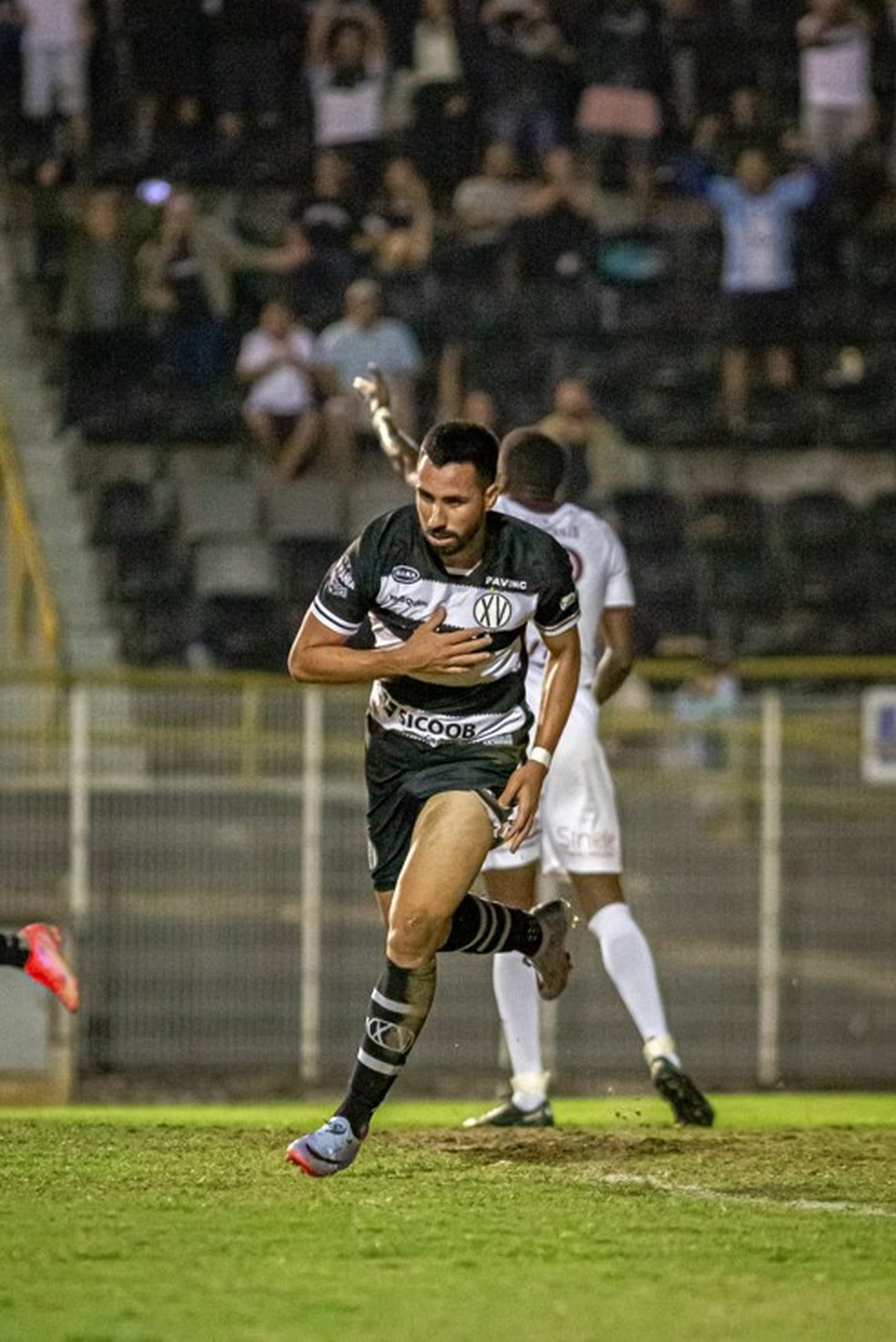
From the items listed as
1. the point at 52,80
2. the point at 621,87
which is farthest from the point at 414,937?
the point at 621,87

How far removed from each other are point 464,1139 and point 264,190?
518 inches

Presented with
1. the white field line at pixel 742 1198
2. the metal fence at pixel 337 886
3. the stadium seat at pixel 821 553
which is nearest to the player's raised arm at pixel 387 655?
the white field line at pixel 742 1198

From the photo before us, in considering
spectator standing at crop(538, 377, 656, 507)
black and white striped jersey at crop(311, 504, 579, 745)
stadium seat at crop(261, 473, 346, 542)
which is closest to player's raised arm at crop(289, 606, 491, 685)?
black and white striped jersey at crop(311, 504, 579, 745)

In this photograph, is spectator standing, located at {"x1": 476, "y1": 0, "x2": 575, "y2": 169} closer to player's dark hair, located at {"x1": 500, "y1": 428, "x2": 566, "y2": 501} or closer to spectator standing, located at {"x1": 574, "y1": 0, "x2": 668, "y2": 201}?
spectator standing, located at {"x1": 574, "y1": 0, "x2": 668, "y2": 201}

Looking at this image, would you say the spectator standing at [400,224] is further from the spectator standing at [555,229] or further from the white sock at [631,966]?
the white sock at [631,966]

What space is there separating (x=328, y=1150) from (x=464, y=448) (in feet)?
6.48

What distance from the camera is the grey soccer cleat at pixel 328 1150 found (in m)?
7.23

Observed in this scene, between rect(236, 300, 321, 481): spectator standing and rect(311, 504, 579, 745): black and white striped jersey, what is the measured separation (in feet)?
36.5

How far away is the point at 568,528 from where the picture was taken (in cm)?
961

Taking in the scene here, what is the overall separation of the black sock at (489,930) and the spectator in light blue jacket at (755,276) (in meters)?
12.5

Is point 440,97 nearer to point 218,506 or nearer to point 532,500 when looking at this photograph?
point 218,506

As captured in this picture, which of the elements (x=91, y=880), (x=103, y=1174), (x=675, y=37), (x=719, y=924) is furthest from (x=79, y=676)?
(x=675, y=37)

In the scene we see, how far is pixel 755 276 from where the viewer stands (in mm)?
20219

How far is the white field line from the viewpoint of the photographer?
6930mm
